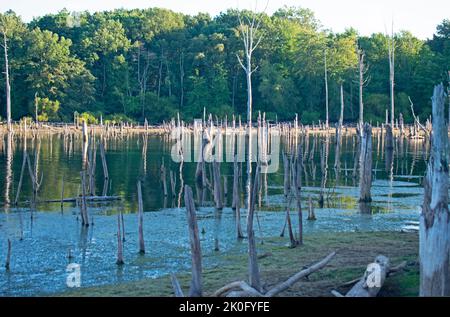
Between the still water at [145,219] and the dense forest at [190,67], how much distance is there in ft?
127

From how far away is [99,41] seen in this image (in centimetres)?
7850

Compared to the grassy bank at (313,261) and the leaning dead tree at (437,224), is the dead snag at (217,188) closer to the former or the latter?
the grassy bank at (313,261)

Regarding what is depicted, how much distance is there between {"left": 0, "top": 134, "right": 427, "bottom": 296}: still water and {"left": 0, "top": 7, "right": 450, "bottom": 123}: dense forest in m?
38.7

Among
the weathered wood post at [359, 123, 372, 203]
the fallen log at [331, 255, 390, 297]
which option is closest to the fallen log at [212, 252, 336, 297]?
the fallen log at [331, 255, 390, 297]

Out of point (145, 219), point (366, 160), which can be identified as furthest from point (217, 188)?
point (366, 160)

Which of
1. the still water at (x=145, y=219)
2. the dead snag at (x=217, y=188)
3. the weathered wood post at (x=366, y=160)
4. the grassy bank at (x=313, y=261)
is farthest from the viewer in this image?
the weathered wood post at (x=366, y=160)

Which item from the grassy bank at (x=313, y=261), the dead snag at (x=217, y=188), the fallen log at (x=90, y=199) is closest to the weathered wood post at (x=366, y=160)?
the dead snag at (x=217, y=188)

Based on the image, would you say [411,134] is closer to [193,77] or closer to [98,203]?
[193,77]

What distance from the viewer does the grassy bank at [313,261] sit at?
9.55 meters

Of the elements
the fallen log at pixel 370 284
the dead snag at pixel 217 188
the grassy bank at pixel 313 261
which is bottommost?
the grassy bank at pixel 313 261

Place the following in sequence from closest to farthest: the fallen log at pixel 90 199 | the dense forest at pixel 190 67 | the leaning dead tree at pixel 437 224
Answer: the leaning dead tree at pixel 437 224, the fallen log at pixel 90 199, the dense forest at pixel 190 67

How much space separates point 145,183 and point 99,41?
176 ft

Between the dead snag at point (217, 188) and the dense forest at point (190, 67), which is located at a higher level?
the dense forest at point (190, 67)
